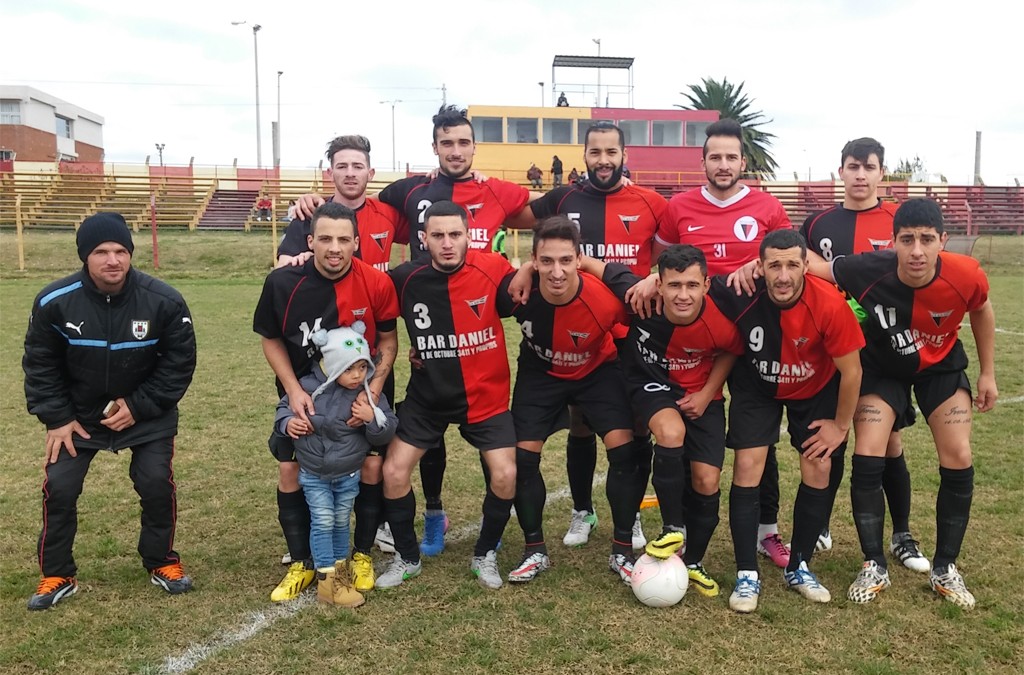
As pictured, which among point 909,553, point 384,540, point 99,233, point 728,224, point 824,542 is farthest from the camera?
point 384,540

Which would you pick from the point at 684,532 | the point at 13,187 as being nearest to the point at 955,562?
the point at 684,532

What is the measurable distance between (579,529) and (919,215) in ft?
7.60

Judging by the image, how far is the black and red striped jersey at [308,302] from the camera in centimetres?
370

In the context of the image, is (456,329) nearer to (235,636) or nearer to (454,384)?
(454,384)

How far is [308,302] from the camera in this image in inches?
146

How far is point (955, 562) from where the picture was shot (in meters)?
3.77

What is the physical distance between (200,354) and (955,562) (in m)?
8.34

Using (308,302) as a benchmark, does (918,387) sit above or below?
below

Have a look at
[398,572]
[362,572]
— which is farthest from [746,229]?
[362,572]

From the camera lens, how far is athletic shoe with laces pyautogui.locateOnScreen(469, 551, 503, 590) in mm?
3688

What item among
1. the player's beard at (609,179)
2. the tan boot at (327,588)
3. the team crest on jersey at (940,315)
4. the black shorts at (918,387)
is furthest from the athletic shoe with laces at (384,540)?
the team crest on jersey at (940,315)

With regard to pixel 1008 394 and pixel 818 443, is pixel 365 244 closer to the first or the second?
pixel 818 443

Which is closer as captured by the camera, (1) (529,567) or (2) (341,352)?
(2) (341,352)

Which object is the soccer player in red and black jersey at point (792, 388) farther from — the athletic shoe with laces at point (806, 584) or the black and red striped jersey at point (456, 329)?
the black and red striped jersey at point (456, 329)
